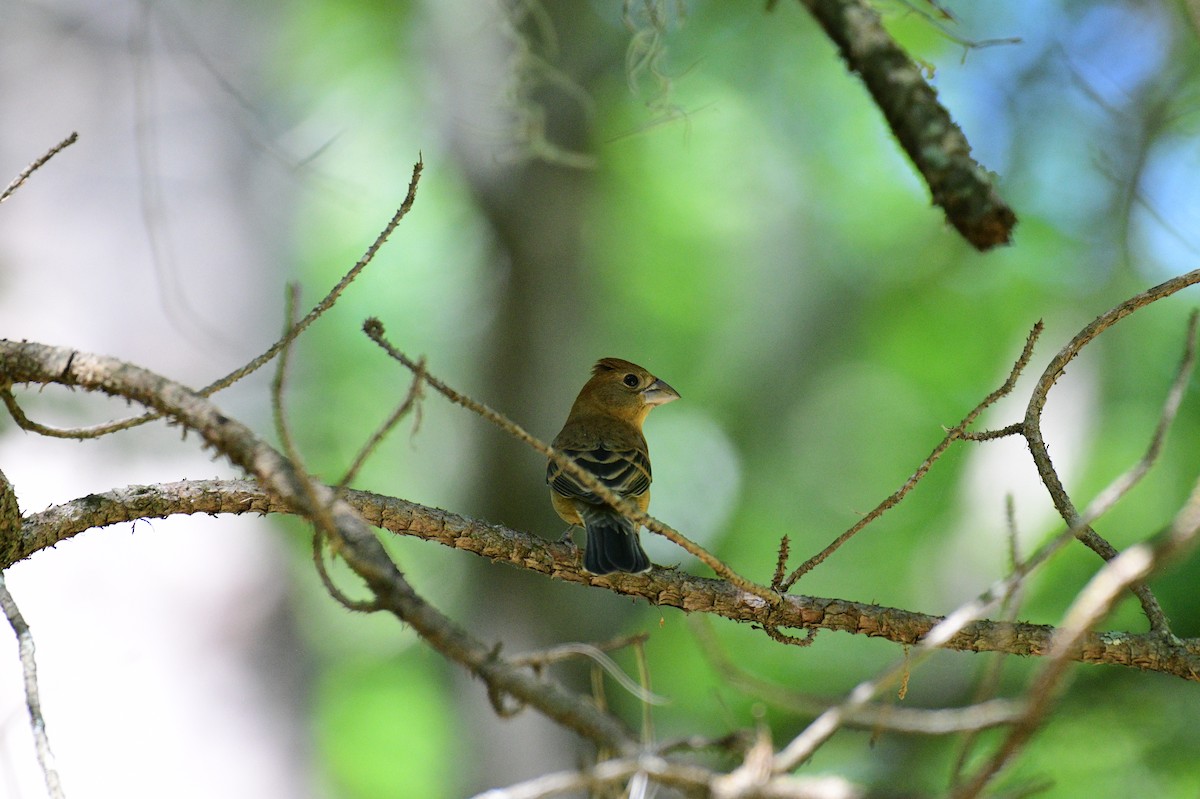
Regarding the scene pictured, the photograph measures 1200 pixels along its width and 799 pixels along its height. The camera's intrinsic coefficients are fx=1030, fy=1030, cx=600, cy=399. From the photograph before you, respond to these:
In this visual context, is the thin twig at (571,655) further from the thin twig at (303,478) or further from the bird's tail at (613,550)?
the bird's tail at (613,550)

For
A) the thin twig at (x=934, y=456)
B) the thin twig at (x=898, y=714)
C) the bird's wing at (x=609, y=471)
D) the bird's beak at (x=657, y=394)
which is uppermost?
the bird's beak at (x=657, y=394)

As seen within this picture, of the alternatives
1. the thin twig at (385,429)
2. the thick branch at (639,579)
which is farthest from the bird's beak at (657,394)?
the thin twig at (385,429)

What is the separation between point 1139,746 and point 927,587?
6.57 feet

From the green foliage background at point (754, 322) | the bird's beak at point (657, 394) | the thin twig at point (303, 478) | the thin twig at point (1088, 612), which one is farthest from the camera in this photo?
the green foliage background at point (754, 322)

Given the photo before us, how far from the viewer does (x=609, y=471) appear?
16.0 ft

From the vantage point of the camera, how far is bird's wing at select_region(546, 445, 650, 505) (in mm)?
4672

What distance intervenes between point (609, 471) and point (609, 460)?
0.39ft

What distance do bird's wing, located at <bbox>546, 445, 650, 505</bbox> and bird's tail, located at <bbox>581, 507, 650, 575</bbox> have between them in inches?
20.7

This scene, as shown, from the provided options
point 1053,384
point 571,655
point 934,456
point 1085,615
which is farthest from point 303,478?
point 1053,384

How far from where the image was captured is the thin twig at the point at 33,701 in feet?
5.13

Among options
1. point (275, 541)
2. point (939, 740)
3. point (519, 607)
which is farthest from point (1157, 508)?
point (275, 541)

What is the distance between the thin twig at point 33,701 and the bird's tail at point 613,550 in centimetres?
182

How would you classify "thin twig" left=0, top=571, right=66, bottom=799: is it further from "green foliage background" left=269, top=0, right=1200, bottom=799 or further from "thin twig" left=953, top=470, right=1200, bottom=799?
"green foliage background" left=269, top=0, right=1200, bottom=799

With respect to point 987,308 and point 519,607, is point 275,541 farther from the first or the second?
point 987,308
